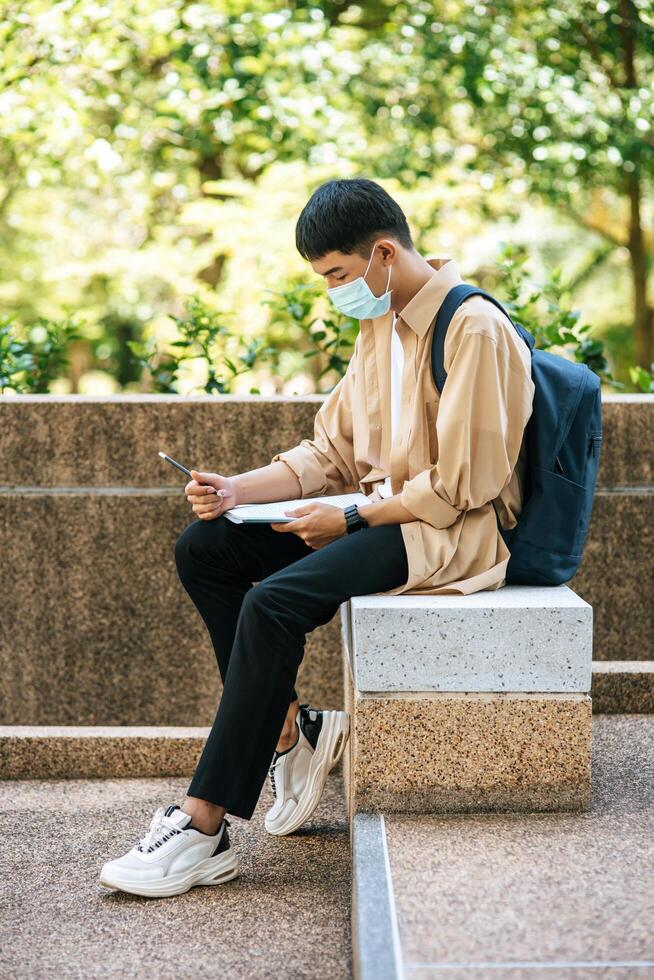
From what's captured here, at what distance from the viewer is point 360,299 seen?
3.41 m

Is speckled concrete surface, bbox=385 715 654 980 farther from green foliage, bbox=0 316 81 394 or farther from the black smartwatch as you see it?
green foliage, bbox=0 316 81 394

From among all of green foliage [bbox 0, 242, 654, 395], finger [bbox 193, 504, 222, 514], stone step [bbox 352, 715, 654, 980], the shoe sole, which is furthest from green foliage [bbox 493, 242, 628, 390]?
the shoe sole

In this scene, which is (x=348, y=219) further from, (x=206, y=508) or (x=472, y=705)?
(x=472, y=705)

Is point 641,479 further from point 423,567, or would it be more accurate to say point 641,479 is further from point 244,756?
point 244,756

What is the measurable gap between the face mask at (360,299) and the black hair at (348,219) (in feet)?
0.20

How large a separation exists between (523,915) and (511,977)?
0.88 feet

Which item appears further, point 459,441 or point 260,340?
point 260,340

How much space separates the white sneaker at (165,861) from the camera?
3045 mm

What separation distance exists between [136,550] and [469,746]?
6.94 ft

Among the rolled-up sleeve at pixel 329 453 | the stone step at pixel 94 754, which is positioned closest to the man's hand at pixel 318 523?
the rolled-up sleeve at pixel 329 453

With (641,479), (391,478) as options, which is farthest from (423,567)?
(641,479)

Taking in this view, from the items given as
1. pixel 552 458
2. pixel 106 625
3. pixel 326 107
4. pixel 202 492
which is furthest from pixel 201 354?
pixel 326 107

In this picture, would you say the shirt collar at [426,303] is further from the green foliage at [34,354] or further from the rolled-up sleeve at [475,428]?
the green foliage at [34,354]

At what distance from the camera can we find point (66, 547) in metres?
4.84
